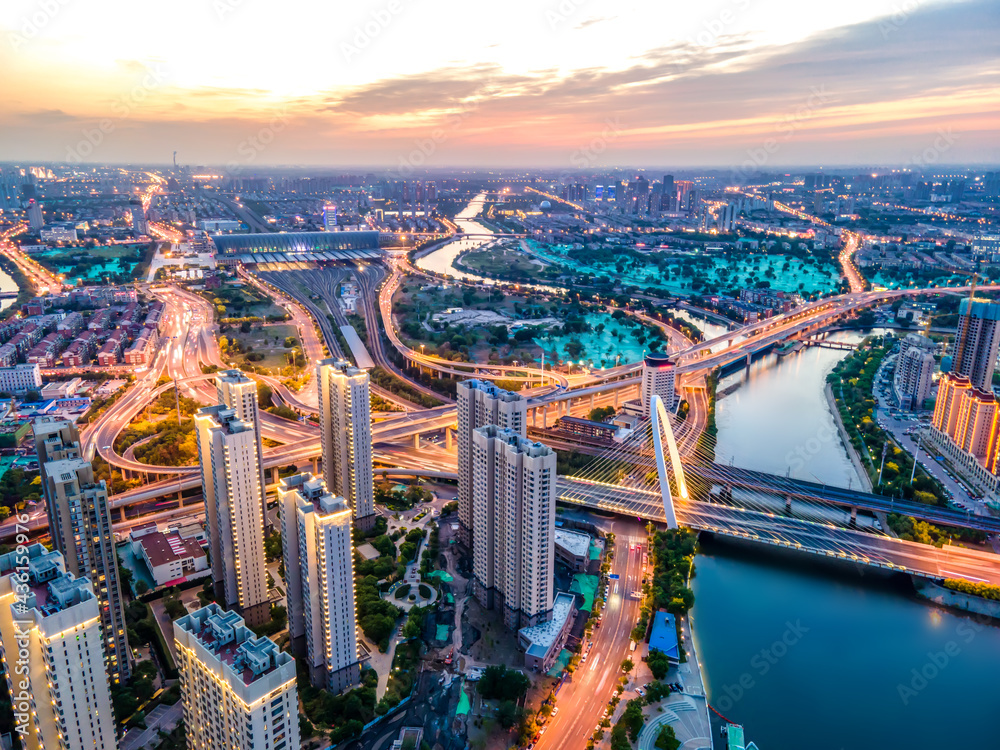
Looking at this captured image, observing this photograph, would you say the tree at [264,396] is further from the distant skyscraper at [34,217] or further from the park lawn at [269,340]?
the distant skyscraper at [34,217]

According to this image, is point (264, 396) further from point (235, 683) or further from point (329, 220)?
point (329, 220)

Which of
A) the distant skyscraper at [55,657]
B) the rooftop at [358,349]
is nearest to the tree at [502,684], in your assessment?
the distant skyscraper at [55,657]

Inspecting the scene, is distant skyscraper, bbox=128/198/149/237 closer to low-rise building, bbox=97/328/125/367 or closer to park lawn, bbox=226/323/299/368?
park lawn, bbox=226/323/299/368

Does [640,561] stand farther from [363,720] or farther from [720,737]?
[363,720]

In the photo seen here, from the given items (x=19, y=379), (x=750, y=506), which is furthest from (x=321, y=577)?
(x=19, y=379)

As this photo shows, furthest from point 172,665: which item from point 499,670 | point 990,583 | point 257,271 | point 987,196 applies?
point 987,196
